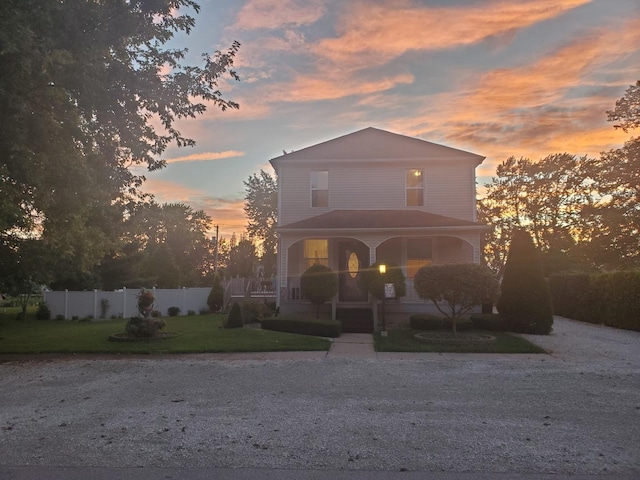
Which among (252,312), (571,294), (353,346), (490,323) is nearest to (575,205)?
(571,294)

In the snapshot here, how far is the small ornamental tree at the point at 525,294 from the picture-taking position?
1367 cm

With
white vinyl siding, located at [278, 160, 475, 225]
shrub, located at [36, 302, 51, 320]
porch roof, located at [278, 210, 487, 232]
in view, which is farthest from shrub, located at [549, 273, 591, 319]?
shrub, located at [36, 302, 51, 320]

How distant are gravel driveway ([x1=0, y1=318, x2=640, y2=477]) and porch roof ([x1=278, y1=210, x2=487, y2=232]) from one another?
23.7 feet

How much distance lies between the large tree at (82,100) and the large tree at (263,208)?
1284 inches

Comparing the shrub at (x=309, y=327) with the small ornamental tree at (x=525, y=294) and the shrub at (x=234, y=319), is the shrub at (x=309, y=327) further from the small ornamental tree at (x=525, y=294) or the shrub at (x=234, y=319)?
the small ornamental tree at (x=525, y=294)

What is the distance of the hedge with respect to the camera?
1581 cm

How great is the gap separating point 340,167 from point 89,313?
1432 cm

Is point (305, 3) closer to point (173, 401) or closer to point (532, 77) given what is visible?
point (532, 77)

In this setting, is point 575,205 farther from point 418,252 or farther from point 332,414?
point 332,414

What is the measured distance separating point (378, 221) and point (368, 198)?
206 cm

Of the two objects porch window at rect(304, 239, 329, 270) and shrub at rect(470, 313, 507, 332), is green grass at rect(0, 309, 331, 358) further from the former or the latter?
porch window at rect(304, 239, 329, 270)

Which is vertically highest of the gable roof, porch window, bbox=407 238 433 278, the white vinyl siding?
the gable roof

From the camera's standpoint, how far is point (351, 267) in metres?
18.9

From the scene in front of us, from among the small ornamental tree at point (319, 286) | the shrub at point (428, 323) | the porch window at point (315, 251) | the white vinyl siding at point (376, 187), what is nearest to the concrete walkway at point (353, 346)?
the shrub at point (428, 323)
